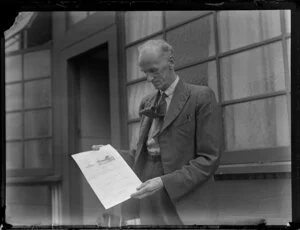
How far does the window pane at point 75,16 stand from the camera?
1.67 metres

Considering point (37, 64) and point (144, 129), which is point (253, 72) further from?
point (37, 64)

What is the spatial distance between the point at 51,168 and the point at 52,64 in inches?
18.1

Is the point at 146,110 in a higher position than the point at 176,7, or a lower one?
lower

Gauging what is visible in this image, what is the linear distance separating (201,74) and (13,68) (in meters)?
0.84

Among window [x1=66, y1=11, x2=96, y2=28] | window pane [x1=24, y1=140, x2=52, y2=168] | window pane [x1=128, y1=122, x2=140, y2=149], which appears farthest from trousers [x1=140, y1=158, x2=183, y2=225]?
window [x1=66, y1=11, x2=96, y2=28]

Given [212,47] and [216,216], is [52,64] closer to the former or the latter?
[212,47]

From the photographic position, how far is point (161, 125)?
1607mm

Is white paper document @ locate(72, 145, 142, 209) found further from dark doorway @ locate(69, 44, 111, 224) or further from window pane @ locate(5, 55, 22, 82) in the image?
window pane @ locate(5, 55, 22, 82)

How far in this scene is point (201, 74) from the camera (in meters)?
1.60

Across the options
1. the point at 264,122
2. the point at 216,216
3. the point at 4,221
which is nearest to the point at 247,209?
the point at 216,216

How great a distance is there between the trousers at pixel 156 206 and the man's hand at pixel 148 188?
0.02m

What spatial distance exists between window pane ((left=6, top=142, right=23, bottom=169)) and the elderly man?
1.71ft

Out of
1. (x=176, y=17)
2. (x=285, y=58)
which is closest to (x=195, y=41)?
(x=176, y=17)

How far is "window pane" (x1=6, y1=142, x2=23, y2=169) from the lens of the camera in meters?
1.71
